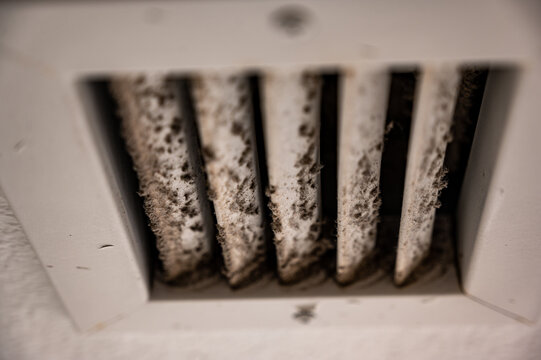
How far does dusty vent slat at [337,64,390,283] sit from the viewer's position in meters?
0.43

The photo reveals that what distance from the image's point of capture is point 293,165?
503 mm

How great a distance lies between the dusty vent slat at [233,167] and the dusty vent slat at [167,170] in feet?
0.11

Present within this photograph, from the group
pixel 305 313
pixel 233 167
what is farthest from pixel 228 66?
pixel 305 313

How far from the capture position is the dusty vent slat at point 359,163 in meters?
0.43

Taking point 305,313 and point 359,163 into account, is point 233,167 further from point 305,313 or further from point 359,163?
point 305,313

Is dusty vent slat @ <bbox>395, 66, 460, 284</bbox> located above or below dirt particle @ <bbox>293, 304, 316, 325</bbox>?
above

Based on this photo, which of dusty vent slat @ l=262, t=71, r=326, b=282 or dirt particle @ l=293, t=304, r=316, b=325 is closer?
dusty vent slat @ l=262, t=71, r=326, b=282

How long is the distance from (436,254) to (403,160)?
5.1 inches

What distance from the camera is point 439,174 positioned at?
520 millimetres

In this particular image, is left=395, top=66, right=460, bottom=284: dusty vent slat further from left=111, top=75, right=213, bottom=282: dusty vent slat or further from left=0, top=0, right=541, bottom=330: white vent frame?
left=111, top=75, right=213, bottom=282: dusty vent slat

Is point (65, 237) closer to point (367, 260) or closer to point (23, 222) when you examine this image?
point (23, 222)

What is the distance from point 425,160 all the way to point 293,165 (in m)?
0.13

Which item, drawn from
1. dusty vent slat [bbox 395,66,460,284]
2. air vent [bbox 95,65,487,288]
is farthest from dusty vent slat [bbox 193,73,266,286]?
dusty vent slat [bbox 395,66,460,284]

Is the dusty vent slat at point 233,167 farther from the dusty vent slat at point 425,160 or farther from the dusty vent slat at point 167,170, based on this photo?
the dusty vent slat at point 425,160
